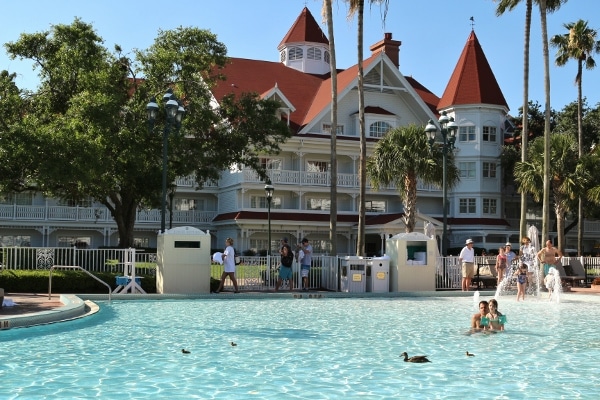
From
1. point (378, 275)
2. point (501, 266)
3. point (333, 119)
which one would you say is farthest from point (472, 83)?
point (378, 275)

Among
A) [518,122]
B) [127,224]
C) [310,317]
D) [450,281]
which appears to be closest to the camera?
[310,317]

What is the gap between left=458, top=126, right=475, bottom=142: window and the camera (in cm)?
5138

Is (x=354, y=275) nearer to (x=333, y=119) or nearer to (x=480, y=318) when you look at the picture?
(x=333, y=119)

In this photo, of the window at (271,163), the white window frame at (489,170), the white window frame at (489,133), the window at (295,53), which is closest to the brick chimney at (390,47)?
the window at (295,53)

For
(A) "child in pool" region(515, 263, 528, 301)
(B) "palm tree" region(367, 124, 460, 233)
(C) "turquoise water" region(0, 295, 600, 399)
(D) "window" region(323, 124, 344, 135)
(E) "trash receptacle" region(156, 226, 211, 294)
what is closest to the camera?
(C) "turquoise water" region(0, 295, 600, 399)

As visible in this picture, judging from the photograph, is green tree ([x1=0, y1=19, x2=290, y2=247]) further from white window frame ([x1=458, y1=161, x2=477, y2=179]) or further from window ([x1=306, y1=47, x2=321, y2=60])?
window ([x1=306, y1=47, x2=321, y2=60])

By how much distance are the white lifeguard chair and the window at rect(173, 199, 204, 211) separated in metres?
28.7

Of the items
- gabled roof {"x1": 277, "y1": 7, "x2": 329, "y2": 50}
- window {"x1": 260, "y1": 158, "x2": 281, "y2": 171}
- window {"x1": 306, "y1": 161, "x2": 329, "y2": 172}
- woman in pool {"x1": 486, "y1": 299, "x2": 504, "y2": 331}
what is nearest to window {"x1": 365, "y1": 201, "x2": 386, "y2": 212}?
window {"x1": 306, "y1": 161, "x2": 329, "y2": 172}

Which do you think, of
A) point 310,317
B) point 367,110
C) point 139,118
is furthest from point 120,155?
point 367,110

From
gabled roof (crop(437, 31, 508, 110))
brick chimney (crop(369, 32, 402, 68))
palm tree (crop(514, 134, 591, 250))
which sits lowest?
palm tree (crop(514, 134, 591, 250))

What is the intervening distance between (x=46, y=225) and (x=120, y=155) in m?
21.2

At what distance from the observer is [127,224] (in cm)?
3178

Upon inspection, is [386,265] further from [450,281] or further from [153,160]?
[153,160]

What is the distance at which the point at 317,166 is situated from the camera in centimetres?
5034
